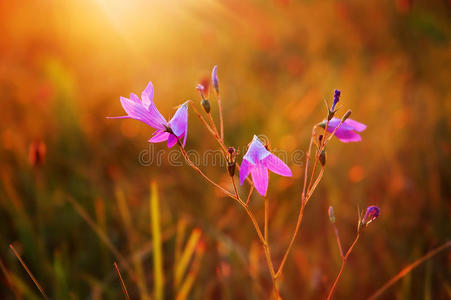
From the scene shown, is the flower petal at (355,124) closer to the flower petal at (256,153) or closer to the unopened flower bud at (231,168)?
the flower petal at (256,153)

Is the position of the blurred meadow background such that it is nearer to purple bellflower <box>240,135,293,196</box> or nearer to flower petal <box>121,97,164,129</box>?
flower petal <box>121,97,164,129</box>

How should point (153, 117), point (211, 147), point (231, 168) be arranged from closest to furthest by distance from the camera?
point (231, 168)
point (153, 117)
point (211, 147)

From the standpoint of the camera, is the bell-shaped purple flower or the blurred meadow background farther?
the blurred meadow background

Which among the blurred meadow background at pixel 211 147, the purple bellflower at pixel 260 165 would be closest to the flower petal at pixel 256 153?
the purple bellflower at pixel 260 165

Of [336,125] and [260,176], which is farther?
[336,125]

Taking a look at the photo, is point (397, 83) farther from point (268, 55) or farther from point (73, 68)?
point (73, 68)

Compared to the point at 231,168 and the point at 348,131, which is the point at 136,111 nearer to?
the point at 231,168

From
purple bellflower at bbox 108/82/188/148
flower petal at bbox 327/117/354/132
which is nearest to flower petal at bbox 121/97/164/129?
purple bellflower at bbox 108/82/188/148

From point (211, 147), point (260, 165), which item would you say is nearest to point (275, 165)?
point (260, 165)
